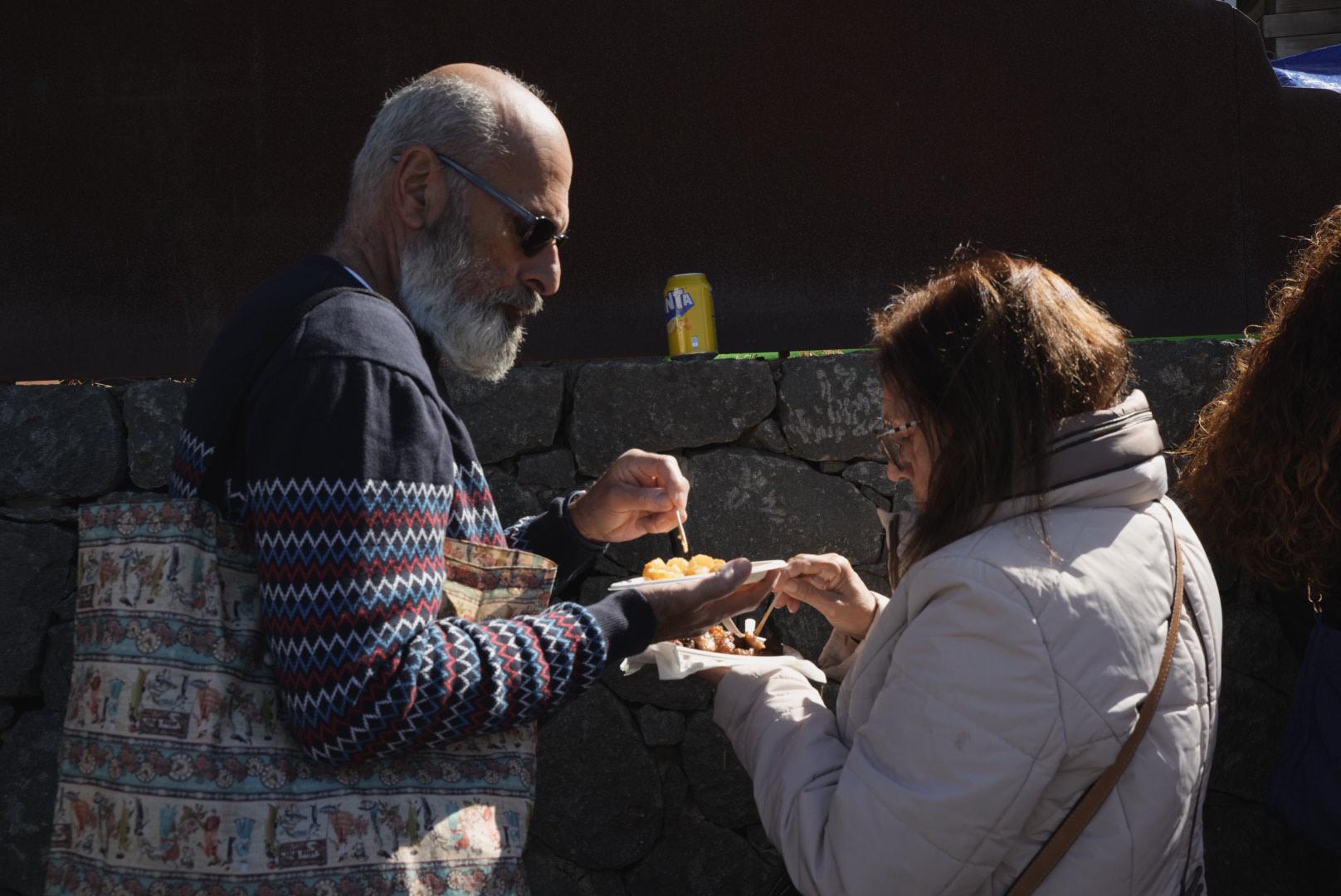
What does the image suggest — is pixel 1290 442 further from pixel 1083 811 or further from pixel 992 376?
pixel 1083 811

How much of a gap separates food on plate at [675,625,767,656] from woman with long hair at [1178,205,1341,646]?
1.20 m

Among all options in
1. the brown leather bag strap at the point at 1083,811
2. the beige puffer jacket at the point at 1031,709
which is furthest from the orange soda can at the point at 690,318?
the brown leather bag strap at the point at 1083,811

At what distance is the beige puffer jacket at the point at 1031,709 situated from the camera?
1.61 metres

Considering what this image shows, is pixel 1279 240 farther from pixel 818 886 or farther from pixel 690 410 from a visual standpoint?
pixel 818 886

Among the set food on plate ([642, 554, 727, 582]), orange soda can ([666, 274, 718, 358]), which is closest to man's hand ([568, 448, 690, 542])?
food on plate ([642, 554, 727, 582])

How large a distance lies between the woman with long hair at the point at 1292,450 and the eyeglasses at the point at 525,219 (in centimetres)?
169

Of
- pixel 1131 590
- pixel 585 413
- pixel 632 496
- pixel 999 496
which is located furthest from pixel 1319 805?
pixel 585 413

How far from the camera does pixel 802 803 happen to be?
1.83m

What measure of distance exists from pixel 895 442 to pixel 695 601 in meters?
0.46

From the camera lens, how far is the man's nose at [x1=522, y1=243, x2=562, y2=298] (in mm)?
2023

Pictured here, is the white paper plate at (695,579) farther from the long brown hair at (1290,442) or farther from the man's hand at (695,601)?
the long brown hair at (1290,442)

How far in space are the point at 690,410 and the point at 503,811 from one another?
1705mm

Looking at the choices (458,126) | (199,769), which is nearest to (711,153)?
(458,126)

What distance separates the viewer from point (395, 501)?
1.49 meters
